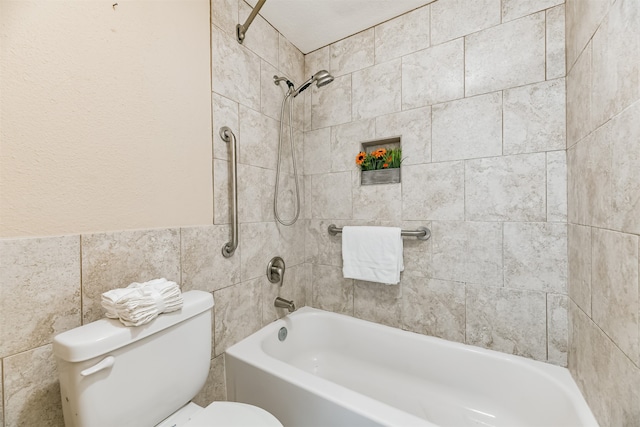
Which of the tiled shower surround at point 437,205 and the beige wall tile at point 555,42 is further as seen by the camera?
the beige wall tile at point 555,42

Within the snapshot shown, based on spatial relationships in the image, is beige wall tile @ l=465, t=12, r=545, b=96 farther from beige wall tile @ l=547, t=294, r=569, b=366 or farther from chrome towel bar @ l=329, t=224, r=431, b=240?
beige wall tile @ l=547, t=294, r=569, b=366

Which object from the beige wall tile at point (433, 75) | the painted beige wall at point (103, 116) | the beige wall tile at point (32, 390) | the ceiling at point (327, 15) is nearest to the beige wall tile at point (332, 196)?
the beige wall tile at point (433, 75)

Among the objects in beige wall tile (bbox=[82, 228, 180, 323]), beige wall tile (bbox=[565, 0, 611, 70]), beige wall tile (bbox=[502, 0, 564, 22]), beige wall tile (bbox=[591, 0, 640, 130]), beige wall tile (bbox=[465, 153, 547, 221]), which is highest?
beige wall tile (bbox=[502, 0, 564, 22])

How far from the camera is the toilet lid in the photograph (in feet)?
2.72

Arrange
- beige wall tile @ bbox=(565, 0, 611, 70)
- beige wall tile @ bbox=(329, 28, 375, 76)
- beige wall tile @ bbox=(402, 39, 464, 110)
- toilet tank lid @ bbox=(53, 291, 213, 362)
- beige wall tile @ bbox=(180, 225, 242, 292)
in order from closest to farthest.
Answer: toilet tank lid @ bbox=(53, 291, 213, 362) < beige wall tile @ bbox=(565, 0, 611, 70) < beige wall tile @ bbox=(180, 225, 242, 292) < beige wall tile @ bbox=(402, 39, 464, 110) < beige wall tile @ bbox=(329, 28, 375, 76)

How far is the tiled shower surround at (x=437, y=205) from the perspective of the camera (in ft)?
2.36

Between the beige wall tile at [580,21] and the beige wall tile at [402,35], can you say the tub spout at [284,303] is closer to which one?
the beige wall tile at [402,35]

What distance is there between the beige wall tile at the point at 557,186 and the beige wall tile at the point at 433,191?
0.35 metres

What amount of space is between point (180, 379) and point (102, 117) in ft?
3.03

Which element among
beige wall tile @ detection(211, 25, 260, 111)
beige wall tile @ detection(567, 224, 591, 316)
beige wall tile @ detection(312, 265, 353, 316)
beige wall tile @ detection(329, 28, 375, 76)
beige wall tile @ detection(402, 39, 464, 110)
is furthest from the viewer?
beige wall tile @ detection(312, 265, 353, 316)

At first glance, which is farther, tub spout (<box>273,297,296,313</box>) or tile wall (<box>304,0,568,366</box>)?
tub spout (<box>273,297,296,313</box>)

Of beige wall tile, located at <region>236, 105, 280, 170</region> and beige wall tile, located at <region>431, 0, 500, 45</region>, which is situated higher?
beige wall tile, located at <region>431, 0, 500, 45</region>

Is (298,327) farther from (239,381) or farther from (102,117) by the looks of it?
(102,117)

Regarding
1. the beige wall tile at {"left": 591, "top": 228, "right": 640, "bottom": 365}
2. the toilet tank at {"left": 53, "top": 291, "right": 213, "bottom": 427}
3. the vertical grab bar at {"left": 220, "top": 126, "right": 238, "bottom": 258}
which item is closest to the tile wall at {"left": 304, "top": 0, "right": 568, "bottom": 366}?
the beige wall tile at {"left": 591, "top": 228, "right": 640, "bottom": 365}
